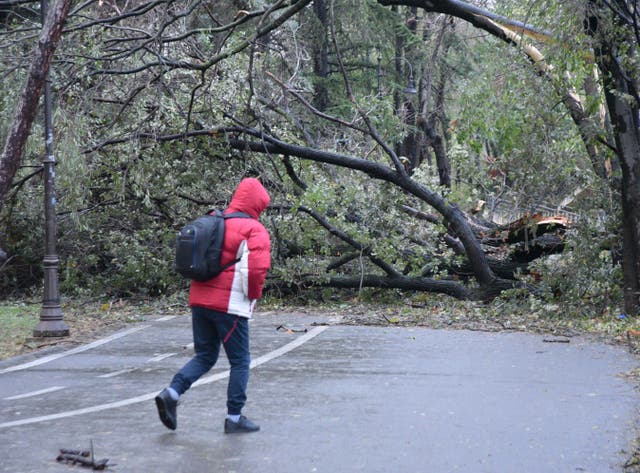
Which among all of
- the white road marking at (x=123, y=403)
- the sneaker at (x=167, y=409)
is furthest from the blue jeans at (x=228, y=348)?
the white road marking at (x=123, y=403)

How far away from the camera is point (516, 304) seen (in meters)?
14.7

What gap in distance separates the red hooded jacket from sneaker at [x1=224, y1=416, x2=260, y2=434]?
0.77 m

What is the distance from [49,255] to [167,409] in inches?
287

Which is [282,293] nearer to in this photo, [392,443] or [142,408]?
[142,408]

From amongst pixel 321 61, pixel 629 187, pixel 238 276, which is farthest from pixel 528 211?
pixel 321 61

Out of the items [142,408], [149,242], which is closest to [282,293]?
[149,242]

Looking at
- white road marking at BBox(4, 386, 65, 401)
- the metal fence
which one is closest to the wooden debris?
white road marking at BBox(4, 386, 65, 401)

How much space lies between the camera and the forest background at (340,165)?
518 inches

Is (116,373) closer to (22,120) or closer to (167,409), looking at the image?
(22,120)

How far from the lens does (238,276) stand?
21.7 feet

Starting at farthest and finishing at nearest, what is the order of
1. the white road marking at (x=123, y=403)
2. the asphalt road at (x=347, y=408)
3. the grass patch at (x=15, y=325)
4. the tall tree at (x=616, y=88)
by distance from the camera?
the grass patch at (x=15, y=325) < the tall tree at (x=616, y=88) < the white road marking at (x=123, y=403) < the asphalt road at (x=347, y=408)

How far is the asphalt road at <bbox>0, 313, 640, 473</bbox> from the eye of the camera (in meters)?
5.86

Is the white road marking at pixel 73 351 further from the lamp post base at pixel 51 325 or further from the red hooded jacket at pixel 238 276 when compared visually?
the red hooded jacket at pixel 238 276

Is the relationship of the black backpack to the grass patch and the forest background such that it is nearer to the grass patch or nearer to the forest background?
the grass patch
